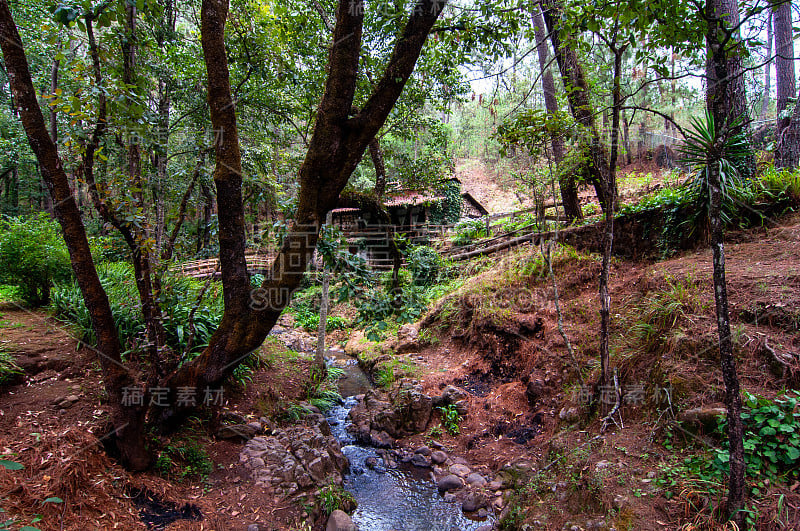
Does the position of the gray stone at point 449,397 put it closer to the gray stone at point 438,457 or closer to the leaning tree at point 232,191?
the gray stone at point 438,457

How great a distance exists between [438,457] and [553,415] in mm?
1664

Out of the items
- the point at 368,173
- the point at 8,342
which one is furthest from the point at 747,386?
the point at 368,173

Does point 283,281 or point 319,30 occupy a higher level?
point 319,30

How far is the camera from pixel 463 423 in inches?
239

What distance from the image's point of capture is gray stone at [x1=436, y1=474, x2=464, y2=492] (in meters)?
4.73

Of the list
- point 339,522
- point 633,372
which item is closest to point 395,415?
point 339,522

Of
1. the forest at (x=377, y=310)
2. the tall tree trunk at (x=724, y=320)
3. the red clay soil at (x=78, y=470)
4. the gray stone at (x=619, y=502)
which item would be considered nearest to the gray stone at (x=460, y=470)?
the forest at (x=377, y=310)

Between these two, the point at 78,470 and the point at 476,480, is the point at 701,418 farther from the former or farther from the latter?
the point at 78,470

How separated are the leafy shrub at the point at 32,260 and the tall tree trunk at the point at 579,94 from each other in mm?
7179

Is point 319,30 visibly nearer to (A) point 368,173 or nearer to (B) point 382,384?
(B) point 382,384

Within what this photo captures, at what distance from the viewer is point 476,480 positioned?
15.6ft

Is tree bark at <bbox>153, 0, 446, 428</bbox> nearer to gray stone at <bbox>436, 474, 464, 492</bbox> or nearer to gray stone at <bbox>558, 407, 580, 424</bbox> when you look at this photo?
gray stone at <bbox>436, 474, 464, 492</bbox>

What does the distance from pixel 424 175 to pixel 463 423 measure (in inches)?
179

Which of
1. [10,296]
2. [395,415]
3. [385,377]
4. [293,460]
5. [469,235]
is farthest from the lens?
[469,235]
